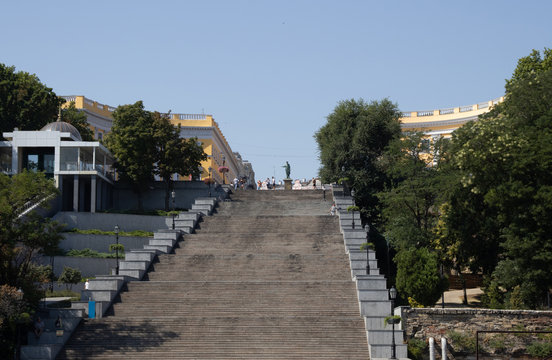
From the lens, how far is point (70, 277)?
4978 centimetres

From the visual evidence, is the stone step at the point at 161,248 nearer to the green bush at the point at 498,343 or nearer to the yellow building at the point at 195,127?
the green bush at the point at 498,343

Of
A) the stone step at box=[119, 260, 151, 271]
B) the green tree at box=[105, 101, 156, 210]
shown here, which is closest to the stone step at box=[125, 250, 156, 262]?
the stone step at box=[119, 260, 151, 271]

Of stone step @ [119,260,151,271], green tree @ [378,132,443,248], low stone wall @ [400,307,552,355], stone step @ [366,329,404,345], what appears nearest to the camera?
stone step @ [366,329,404,345]

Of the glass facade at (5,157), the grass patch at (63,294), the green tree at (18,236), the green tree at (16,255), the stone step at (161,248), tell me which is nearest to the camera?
the green tree at (16,255)

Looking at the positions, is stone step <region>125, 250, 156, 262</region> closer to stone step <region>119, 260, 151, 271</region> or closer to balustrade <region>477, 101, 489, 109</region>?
stone step <region>119, 260, 151, 271</region>

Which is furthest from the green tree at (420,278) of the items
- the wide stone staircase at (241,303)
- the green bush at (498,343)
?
the green bush at (498,343)

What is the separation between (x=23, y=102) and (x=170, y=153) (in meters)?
12.6

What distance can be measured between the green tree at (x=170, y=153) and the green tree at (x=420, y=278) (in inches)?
1082

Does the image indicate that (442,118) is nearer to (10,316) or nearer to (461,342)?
(461,342)

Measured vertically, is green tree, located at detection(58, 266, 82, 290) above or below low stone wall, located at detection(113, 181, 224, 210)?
below

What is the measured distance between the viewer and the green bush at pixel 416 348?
37.0 m

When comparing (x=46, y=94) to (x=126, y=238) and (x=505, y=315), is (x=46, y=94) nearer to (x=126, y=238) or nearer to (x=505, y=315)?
(x=126, y=238)

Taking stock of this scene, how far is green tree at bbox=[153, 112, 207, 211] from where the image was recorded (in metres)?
66.6

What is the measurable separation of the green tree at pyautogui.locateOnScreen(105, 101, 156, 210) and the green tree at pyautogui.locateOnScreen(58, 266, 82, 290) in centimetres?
1675
